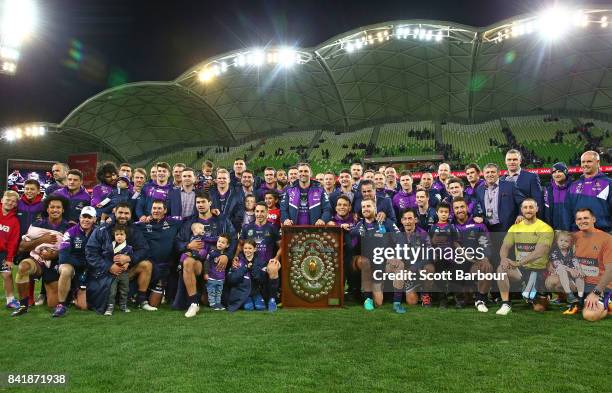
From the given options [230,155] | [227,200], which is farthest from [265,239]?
[230,155]

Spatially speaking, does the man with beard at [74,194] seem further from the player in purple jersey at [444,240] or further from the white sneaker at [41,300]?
the player in purple jersey at [444,240]

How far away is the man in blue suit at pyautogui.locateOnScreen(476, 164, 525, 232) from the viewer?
675 centimetres

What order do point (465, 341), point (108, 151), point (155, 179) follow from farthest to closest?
point (108, 151) → point (155, 179) → point (465, 341)

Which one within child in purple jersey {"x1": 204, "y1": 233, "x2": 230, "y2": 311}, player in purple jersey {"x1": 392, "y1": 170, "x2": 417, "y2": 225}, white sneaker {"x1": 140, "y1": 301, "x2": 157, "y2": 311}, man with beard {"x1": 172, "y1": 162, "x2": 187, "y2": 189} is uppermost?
man with beard {"x1": 172, "y1": 162, "x2": 187, "y2": 189}

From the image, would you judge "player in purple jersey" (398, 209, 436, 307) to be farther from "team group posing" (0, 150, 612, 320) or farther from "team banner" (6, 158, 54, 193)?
"team banner" (6, 158, 54, 193)

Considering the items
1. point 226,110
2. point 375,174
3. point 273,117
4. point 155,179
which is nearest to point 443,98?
point 273,117

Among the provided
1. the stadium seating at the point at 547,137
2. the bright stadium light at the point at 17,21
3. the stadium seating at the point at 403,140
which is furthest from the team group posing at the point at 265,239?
the stadium seating at the point at 403,140

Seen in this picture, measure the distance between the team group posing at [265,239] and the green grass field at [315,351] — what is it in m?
0.55

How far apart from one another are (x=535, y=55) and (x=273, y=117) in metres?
20.7

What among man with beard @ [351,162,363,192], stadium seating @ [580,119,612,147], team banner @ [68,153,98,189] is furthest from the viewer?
team banner @ [68,153,98,189]

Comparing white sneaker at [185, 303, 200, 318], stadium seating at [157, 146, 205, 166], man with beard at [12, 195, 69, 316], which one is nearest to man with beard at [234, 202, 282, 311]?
white sneaker at [185, 303, 200, 318]

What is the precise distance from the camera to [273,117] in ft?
124

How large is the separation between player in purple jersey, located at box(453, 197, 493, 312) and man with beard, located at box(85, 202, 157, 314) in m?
4.68

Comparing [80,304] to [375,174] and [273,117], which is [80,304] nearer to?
[375,174]
